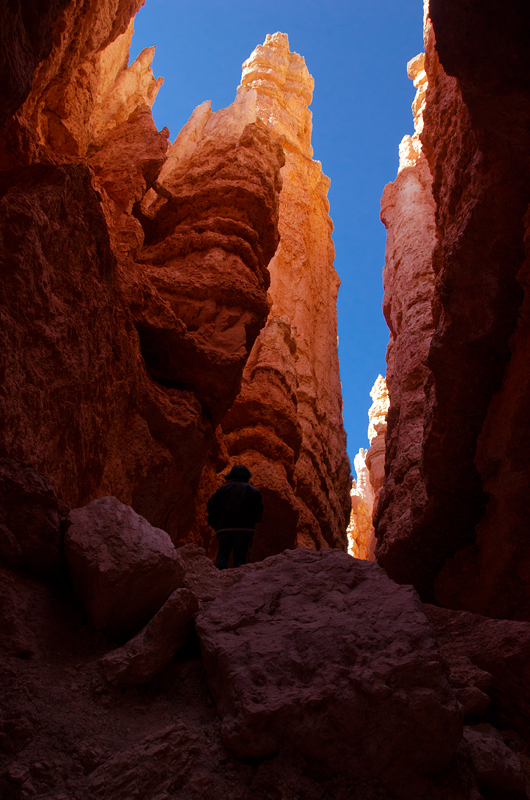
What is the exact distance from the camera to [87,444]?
4320mm

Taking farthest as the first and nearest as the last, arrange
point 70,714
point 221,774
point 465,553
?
point 465,553
point 70,714
point 221,774

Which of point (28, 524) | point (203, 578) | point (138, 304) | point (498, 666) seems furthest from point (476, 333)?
point (28, 524)

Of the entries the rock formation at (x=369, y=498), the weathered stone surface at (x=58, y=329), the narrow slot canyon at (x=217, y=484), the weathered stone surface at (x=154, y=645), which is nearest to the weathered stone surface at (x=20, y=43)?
the narrow slot canyon at (x=217, y=484)

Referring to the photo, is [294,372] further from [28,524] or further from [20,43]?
[28,524]

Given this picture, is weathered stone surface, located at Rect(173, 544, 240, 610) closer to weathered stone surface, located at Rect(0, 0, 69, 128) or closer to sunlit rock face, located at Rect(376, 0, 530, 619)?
weathered stone surface, located at Rect(0, 0, 69, 128)

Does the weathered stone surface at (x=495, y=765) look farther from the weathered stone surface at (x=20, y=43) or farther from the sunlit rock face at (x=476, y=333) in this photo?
the weathered stone surface at (x=20, y=43)

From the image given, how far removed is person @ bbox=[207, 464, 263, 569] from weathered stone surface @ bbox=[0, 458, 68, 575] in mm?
2828

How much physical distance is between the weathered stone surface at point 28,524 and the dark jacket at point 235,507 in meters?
2.96

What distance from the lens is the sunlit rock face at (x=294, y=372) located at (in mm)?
9625

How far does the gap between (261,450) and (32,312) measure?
6.66 m

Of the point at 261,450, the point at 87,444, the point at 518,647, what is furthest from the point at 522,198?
the point at 261,450

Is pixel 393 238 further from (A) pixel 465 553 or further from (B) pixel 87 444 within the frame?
(B) pixel 87 444

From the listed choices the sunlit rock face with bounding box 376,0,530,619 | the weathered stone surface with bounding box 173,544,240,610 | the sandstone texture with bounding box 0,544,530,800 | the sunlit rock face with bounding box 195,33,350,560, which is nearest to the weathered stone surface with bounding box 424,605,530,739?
the sandstone texture with bounding box 0,544,530,800

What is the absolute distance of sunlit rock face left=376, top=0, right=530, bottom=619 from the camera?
359 cm
